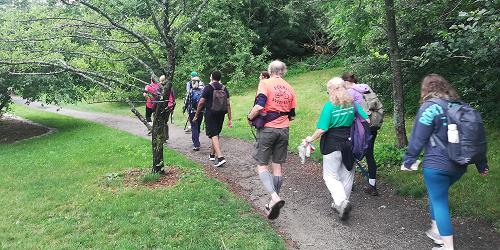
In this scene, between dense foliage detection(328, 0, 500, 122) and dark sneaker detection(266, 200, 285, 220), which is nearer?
dense foliage detection(328, 0, 500, 122)

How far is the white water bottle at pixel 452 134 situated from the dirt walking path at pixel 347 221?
1367 millimetres

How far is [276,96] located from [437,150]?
204 centimetres

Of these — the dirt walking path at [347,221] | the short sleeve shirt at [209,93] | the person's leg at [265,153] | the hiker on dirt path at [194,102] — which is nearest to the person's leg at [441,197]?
the dirt walking path at [347,221]

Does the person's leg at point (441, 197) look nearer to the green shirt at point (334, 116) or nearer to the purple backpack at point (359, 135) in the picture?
the purple backpack at point (359, 135)

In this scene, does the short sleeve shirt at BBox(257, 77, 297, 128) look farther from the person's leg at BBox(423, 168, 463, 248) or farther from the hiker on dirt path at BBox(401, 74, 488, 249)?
the person's leg at BBox(423, 168, 463, 248)

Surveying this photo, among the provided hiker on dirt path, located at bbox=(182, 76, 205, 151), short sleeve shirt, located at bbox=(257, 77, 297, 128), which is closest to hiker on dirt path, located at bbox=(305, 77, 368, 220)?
short sleeve shirt, located at bbox=(257, 77, 297, 128)

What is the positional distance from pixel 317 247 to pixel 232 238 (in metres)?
0.95

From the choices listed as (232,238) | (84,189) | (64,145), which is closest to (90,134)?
(64,145)

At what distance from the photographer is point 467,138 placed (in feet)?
12.8

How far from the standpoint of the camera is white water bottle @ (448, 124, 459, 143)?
3975mm

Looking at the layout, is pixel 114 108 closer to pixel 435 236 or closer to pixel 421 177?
pixel 421 177

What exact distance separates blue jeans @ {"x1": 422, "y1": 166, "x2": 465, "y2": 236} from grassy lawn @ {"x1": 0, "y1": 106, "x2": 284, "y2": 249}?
1645 mm

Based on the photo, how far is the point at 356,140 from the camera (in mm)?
5395

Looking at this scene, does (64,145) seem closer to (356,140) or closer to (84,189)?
(84,189)
